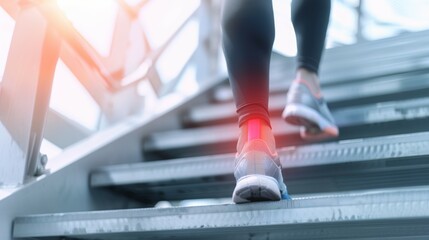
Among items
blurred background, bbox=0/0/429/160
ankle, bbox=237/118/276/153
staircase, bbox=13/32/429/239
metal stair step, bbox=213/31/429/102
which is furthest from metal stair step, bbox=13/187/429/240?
metal stair step, bbox=213/31/429/102

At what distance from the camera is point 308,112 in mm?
1380

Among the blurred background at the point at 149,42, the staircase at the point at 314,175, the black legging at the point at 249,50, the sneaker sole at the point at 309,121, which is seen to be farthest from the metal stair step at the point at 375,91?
the black legging at the point at 249,50

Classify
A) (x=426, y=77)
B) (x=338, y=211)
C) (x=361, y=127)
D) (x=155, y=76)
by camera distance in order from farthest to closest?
1. (x=155, y=76)
2. (x=426, y=77)
3. (x=361, y=127)
4. (x=338, y=211)

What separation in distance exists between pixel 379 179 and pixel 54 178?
2.52ft

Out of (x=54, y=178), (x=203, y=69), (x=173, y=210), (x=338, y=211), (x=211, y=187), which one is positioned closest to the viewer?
(x=338, y=211)

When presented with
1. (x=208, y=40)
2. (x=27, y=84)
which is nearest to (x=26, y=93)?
(x=27, y=84)

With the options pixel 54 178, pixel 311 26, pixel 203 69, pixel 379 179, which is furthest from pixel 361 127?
pixel 203 69

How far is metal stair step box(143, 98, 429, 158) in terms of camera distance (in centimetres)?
154

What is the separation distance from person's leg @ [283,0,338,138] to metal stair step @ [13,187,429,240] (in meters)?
0.36

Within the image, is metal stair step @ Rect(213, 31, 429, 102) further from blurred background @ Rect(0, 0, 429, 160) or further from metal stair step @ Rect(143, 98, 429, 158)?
metal stair step @ Rect(143, 98, 429, 158)

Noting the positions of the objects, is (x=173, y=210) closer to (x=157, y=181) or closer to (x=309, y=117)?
(x=157, y=181)

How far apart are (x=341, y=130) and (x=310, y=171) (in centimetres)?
33

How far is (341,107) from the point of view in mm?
1859

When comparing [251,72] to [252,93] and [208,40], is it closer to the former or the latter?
[252,93]
